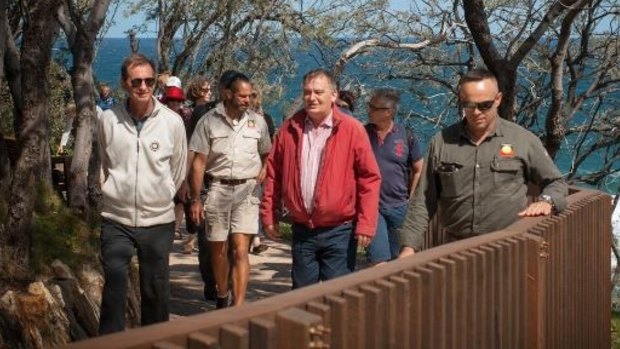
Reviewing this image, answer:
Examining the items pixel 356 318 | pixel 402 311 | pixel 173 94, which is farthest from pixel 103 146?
pixel 173 94

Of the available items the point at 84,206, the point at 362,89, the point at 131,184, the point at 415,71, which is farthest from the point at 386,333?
the point at 415,71

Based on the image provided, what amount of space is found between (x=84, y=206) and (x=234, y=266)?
275 cm

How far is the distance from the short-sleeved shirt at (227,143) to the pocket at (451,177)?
2.51 metres

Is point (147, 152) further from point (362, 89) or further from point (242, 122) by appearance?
point (362, 89)

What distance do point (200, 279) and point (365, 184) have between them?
16.7ft

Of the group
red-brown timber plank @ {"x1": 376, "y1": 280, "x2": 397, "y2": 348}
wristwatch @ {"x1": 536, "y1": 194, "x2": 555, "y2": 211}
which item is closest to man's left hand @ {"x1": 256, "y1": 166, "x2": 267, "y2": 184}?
wristwatch @ {"x1": 536, "y1": 194, "x2": 555, "y2": 211}

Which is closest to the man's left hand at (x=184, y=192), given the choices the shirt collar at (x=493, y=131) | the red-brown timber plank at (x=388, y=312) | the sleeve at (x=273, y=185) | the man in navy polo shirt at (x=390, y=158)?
the sleeve at (x=273, y=185)

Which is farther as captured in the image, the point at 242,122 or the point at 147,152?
the point at 242,122

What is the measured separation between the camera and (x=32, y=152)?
847 cm

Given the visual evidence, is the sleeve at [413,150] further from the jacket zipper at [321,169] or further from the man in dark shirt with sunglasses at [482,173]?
the man in dark shirt with sunglasses at [482,173]

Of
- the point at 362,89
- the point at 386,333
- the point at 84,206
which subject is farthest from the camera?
the point at 362,89

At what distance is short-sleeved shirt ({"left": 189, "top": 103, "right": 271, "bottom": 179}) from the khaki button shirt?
242 cm

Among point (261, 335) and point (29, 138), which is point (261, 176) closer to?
point (29, 138)

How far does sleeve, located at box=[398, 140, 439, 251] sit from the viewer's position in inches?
260
